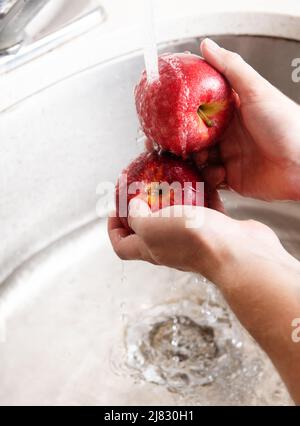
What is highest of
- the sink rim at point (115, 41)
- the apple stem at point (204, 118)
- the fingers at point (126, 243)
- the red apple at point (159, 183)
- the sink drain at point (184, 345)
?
the sink rim at point (115, 41)

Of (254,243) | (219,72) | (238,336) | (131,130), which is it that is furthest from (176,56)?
(238,336)

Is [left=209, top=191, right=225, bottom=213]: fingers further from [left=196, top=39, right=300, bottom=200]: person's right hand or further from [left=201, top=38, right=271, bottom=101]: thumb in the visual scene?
[left=201, top=38, right=271, bottom=101]: thumb

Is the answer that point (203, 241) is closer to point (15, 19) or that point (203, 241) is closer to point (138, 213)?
point (138, 213)

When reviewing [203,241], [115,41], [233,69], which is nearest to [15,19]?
[115,41]

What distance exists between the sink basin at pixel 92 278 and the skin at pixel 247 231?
0.23 meters

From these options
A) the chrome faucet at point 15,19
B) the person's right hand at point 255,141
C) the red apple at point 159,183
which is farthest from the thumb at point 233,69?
the chrome faucet at point 15,19

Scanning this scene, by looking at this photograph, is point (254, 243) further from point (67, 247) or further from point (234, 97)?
point (67, 247)

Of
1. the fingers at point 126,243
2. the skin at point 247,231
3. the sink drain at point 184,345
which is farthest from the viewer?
the sink drain at point 184,345

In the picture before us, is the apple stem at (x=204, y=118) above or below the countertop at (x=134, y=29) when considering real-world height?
below

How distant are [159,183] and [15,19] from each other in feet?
1.30

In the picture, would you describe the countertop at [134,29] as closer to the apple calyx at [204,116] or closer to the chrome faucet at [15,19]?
the chrome faucet at [15,19]

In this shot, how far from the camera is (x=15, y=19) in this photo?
93cm

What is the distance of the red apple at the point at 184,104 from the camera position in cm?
68

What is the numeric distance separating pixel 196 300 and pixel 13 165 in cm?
36
